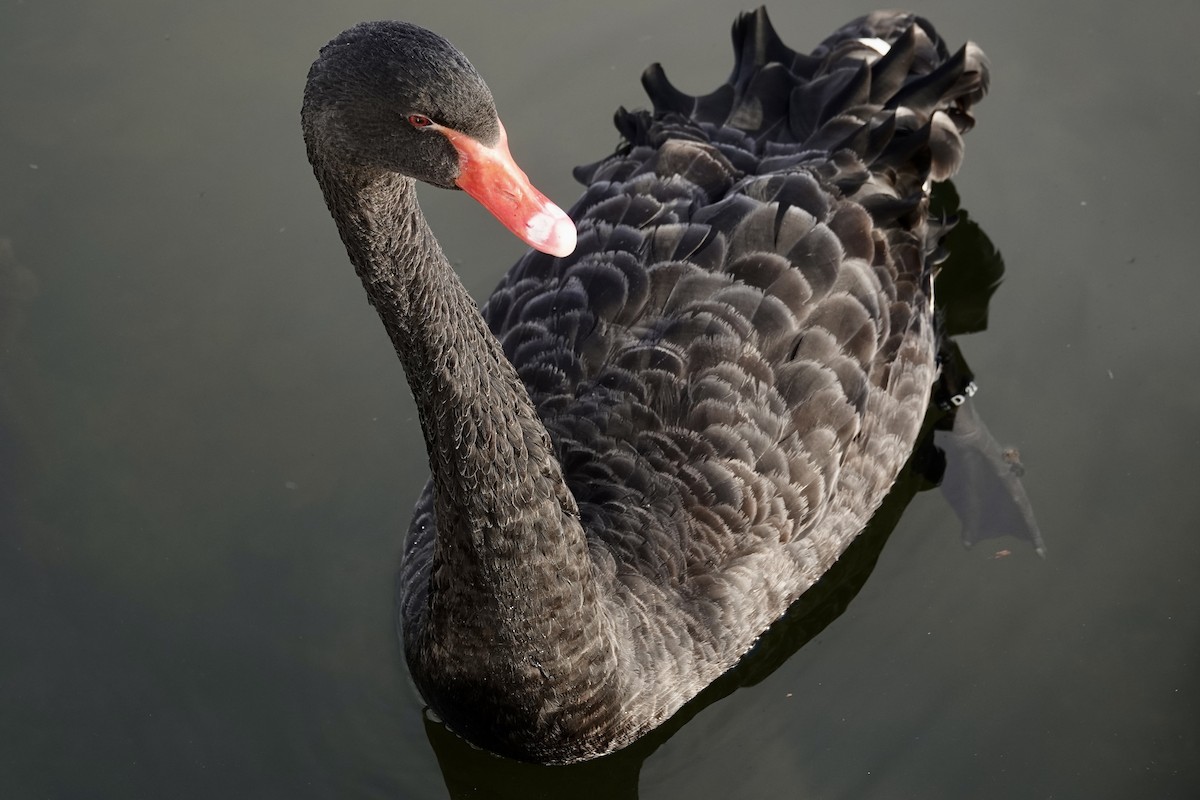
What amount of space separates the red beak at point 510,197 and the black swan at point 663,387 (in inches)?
2.0

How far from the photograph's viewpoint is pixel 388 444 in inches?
216

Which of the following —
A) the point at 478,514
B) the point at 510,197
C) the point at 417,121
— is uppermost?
the point at 417,121

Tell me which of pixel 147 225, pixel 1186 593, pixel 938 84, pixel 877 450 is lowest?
pixel 1186 593

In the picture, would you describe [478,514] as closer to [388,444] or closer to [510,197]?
[510,197]

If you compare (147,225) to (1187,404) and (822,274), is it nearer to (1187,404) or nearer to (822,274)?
(822,274)

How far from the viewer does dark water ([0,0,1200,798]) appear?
183 inches

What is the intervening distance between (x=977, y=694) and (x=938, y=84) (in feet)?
7.35

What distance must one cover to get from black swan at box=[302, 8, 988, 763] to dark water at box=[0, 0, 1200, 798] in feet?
1.45

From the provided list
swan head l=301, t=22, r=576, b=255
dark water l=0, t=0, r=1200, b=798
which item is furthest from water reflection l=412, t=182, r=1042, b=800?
swan head l=301, t=22, r=576, b=255

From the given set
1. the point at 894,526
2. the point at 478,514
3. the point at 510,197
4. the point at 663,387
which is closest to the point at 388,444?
the point at 663,387

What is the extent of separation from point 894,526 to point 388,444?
6.73ft

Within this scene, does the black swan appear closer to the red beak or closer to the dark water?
the red beak

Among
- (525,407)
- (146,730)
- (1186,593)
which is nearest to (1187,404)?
(1186,593)

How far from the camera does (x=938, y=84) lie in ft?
16.4
